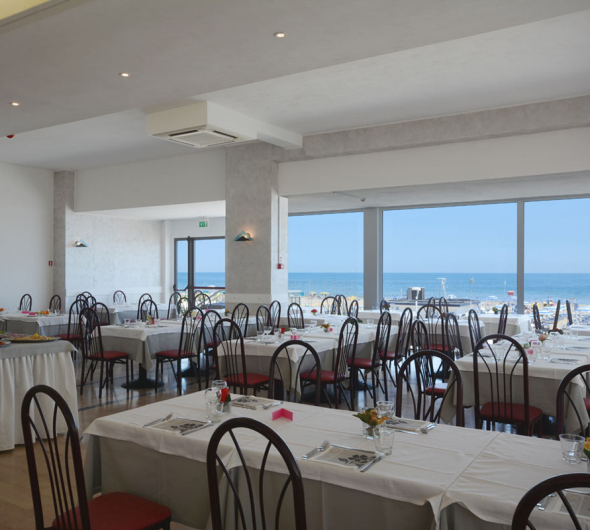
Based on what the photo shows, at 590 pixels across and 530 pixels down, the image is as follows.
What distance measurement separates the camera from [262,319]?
8.86 m

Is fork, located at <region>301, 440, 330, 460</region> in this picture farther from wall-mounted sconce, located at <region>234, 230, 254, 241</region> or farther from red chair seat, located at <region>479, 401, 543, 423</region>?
wall-mounted sconce, located at <region>234, 230, 254, 241</region>

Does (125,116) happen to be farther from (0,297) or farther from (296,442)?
(296,442)

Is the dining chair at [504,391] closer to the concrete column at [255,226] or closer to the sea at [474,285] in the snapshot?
the concrete column at [255,226]

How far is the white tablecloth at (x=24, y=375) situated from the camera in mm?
4621

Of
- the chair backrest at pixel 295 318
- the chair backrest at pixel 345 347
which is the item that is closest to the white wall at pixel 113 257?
the chair backrest at pixel 295 318

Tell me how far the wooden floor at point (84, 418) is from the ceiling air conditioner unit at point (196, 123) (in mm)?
3330

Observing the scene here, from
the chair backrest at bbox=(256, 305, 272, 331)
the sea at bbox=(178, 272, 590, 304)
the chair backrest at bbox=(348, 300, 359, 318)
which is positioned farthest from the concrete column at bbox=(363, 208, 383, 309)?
the sea at bbox=(178, 272, 590, 304)

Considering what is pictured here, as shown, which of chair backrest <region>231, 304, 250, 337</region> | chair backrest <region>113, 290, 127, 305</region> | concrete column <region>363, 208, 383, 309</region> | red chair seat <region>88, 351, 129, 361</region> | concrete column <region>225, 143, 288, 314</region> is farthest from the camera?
chair backrest <region>113, 290, 127, 305</region>

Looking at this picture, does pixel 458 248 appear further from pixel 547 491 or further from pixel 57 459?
pixel 547 491

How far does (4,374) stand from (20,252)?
Answer: 311 inches

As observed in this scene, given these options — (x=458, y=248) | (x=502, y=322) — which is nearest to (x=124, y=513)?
(x=502, y=322)

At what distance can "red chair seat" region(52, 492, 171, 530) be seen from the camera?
2.26 m

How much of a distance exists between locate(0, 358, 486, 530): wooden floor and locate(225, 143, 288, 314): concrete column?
215 centimetres

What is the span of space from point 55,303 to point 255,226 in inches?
211
